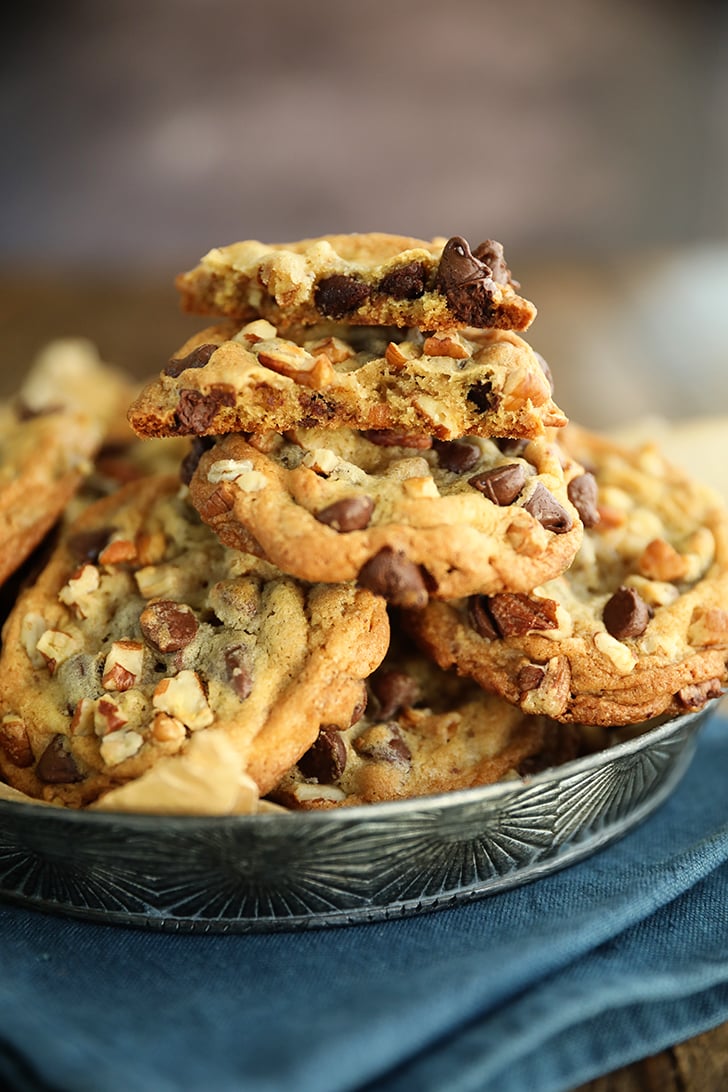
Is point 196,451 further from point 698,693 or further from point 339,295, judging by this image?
point 698,693

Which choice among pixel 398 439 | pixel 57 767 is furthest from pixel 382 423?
pixel 57 767

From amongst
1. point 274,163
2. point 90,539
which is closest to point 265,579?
point 90,539

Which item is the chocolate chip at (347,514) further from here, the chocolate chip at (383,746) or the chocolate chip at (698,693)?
the chocolate chip at (698,693)

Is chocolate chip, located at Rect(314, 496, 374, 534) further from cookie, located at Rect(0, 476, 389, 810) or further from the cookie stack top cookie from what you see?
cookie, located at Rect(0, 476, 389, 810)

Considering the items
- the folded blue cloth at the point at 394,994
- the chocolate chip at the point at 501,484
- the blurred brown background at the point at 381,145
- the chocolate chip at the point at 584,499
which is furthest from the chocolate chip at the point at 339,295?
the blurred brown background at the point at 381,145

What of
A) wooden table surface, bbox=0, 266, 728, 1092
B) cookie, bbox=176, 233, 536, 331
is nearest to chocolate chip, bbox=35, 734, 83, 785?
cookie, bbox=176, 233, 536, 331

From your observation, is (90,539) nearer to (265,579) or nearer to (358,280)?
(265,579)
